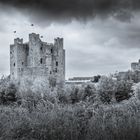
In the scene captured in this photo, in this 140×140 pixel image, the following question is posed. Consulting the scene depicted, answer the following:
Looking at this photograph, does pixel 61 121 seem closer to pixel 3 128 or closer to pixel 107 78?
pixel 3 128

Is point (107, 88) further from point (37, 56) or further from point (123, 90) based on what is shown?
point (37, 56)

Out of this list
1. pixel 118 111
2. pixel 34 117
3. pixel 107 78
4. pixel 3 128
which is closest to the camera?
pixel 3 128

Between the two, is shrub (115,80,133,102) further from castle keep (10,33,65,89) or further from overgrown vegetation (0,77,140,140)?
castle keep (10,33,65,89)

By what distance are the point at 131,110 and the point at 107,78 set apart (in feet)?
54.3

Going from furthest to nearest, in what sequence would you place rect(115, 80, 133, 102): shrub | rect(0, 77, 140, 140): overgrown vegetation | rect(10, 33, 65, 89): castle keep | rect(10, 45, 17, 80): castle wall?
rect(10, 45, 17, 80): castle wall → rect(10, 33, 65, 89): castle keep → rect(115, 80, 133, 102): shrub → rect(0, 77, 140, 140): overgrown vegetation

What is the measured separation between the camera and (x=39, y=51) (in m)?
58.0

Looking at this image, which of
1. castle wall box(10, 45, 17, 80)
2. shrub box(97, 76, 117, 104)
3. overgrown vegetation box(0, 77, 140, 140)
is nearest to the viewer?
overgrown vegetation box(0, 77, 140, 140)

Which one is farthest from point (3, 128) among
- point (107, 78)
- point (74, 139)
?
point (107, 78)

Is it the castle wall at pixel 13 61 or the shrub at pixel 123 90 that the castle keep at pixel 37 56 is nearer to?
the castle wall at pixel 13 61

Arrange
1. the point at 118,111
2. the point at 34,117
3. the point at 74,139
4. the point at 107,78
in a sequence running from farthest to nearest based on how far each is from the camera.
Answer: the point at 107,78
the point at 118,111
the point at 34,117
the point at 74,139

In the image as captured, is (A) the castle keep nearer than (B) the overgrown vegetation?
No

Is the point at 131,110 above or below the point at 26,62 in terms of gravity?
below

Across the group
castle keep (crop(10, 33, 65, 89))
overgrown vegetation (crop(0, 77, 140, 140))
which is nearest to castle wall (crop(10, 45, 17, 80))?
castle keep (crop(10, 33, 65, 89))

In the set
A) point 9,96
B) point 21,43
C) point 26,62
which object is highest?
point 21,43
